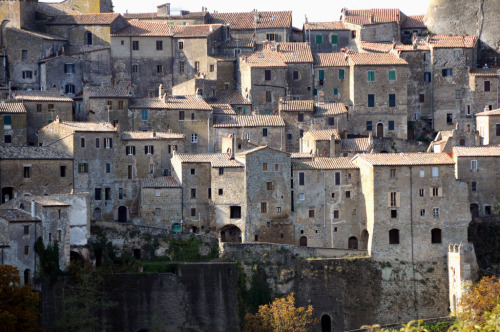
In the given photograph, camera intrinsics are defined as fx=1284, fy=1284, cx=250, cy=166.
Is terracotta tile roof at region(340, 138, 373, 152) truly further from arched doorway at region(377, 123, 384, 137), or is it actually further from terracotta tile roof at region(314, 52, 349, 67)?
terracotta tile roof at region(314, 52, 349, 67)

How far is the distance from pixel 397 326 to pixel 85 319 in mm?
18235

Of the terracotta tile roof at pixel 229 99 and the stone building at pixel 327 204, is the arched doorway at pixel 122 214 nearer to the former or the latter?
the stone building at pixel 327 204

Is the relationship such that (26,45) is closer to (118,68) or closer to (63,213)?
(118,68)

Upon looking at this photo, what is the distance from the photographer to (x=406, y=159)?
7869 cm

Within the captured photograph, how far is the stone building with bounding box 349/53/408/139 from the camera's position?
292ft

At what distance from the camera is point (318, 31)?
95.2m

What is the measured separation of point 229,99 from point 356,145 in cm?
996

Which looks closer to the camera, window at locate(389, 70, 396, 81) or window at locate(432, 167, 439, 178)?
window at locate(432, 167, 439, 178)

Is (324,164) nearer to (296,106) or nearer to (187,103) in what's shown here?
(296,106)

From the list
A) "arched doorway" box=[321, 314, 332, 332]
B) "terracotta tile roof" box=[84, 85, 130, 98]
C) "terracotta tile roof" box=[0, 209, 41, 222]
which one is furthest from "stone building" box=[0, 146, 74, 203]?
"arched doorway" box=[321, 314, 332, 332]

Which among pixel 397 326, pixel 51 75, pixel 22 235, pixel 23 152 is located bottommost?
pixel 397 326

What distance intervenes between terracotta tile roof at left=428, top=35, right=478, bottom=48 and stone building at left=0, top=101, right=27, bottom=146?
29649 millimetres

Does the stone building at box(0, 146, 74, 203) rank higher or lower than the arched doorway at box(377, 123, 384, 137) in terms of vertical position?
lower

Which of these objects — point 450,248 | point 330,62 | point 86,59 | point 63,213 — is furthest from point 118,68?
point 450,248
